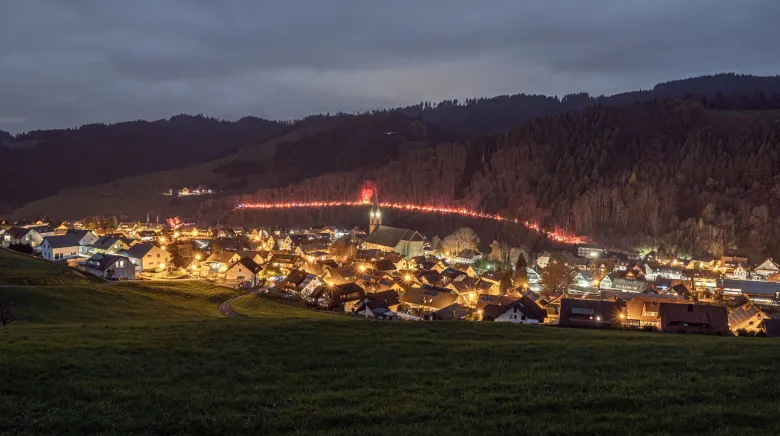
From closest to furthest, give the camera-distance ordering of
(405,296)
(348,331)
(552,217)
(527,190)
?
1. (348,331)
2. (405,296)
3. (552,217)
4. (527,190)

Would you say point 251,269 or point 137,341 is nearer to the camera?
point 137,341

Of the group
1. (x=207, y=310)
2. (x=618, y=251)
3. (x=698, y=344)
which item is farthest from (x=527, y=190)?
(x=698, y=344)

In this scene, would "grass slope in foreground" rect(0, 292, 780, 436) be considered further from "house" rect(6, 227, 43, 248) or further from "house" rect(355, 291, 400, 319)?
"house" rect(6, 227, 43, 248)

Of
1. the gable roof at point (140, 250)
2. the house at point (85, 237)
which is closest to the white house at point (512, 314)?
the gable roof at point (140, 250)

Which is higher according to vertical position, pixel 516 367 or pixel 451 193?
pixel 451 193

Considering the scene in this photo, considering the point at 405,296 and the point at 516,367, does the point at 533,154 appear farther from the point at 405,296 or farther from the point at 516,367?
the point at 516,367

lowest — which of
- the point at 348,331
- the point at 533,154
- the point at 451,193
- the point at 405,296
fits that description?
the point at 405,296

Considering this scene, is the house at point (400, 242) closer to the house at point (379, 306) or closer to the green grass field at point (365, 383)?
the house at point (379, 306)
